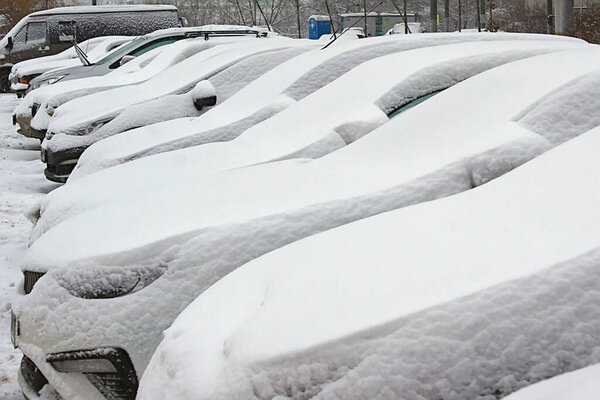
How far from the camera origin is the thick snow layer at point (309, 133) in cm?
422

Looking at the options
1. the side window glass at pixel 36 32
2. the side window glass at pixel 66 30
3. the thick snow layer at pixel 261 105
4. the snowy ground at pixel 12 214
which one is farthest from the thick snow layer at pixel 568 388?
the side window glass at pixel 36 32

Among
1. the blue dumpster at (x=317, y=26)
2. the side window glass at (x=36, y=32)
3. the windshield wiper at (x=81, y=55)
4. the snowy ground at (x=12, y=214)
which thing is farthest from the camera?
the blue dumpster at (x=317, y=26)

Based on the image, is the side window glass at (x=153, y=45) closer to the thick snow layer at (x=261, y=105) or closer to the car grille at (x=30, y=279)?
the thick snow layer at (x=261, y=105)

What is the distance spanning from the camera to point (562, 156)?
99.6 inches

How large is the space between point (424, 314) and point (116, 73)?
1003 cm

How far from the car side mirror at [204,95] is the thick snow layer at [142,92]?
1010 millimetres

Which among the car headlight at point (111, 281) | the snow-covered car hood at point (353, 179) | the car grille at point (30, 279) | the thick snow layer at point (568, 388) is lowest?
the car grille at point (30, 279)

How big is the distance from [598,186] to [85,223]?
2.14 m

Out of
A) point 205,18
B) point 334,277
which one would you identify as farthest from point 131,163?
point 205,18

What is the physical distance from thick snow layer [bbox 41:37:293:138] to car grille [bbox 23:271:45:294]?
4.20 metres

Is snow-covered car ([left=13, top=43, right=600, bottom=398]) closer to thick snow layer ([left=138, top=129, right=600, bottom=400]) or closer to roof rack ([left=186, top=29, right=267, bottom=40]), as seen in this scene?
thick snow layer ([left=138, top=129, right=600, bottom=400])

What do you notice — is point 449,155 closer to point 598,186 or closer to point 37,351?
point 598,186

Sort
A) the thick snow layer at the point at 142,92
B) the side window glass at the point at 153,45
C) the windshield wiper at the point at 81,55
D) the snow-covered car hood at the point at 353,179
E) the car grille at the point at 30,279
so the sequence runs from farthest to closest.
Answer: the side window glass at the point at 153,45 < the windshield wiper at the point at 81,55 < the thick snow layer at the point at 142,92 < the car grille at the point at 30,279 < the snow-covered car hood at the point at 353,179

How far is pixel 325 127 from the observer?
14.5 feet
